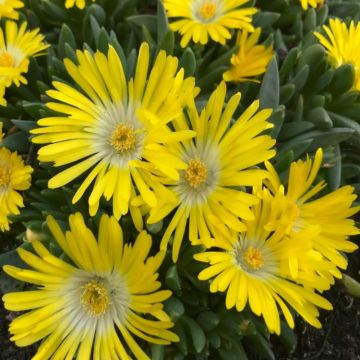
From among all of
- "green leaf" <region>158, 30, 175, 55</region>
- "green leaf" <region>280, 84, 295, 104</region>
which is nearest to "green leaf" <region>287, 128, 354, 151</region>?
"green leaf" <region>280, 84, 295, 104</region>

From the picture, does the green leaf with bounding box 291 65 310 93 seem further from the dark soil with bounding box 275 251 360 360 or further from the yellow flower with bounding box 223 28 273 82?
the dark soil with bounding box 275 251 360 360

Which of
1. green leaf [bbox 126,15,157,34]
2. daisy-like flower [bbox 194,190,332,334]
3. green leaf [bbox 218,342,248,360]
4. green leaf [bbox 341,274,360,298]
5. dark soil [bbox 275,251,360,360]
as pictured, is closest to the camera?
daisy-like flower [bbox 194,190,332,334]

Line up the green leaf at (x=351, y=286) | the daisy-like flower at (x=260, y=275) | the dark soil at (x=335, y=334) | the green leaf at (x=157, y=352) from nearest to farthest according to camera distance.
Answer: the daisy-like flower at (x=260, y=275) → the green leaf at (x=157, y=352) → the green leaf at (x=351, y=286) → the dark soil at (x=335, y=334)

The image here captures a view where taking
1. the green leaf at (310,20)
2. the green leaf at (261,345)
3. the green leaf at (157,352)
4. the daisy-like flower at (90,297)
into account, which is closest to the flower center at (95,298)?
the daisy-like flower at (90,297)

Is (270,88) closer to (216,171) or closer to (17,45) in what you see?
(216,171)

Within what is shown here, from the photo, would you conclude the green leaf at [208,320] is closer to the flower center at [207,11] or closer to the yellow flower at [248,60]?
the yellow flower at [248,60]

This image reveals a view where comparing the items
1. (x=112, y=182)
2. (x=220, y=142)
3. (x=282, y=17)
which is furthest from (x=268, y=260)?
(x=282, y=17)

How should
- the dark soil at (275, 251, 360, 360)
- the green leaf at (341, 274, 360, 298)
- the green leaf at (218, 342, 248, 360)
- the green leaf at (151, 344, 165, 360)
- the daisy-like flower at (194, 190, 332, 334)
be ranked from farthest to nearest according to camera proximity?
the dark soil at (275, 251, 360, 360)
the green leaf at (341, 274, 360, 298)
the green leaf at (218, 342, 248, 360)
the green leaf at (151, 344, 165, 360)
the daisy-like flower at (194, 190, 332, 334)
